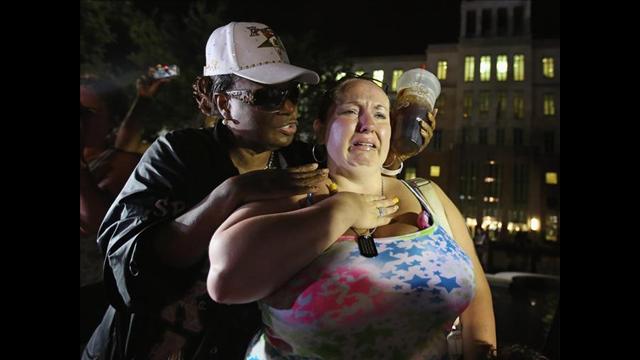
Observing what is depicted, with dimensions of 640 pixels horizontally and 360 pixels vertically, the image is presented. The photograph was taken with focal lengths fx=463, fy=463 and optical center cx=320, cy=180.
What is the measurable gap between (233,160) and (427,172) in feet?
2.83

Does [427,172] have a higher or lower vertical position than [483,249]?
higher

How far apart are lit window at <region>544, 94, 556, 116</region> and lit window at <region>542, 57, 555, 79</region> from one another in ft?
0.32

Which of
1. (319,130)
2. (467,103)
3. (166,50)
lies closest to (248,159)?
(319,130)

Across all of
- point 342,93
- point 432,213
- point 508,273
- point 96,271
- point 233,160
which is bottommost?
point 96,271

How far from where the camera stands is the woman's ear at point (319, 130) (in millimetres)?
1764

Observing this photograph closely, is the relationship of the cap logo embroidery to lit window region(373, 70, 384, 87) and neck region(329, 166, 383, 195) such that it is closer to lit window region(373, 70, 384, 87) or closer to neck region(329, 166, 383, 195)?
lit window region(373, 70, 384, 87)

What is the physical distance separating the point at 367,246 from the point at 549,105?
1355mm

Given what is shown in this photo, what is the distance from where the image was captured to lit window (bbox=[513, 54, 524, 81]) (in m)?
2.28

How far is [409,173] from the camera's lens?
6.61ft

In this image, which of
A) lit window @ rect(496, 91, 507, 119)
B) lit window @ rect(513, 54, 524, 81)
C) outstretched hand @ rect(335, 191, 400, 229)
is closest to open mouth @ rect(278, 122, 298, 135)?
outstretched hand @ rect(335, 191, 400, 229)

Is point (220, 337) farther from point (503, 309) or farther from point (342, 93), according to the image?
point (503, 309)

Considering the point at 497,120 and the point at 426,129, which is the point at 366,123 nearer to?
the point at 426,129

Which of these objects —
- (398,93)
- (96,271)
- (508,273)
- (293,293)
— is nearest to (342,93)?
(398,93)

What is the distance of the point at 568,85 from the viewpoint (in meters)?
2.30
